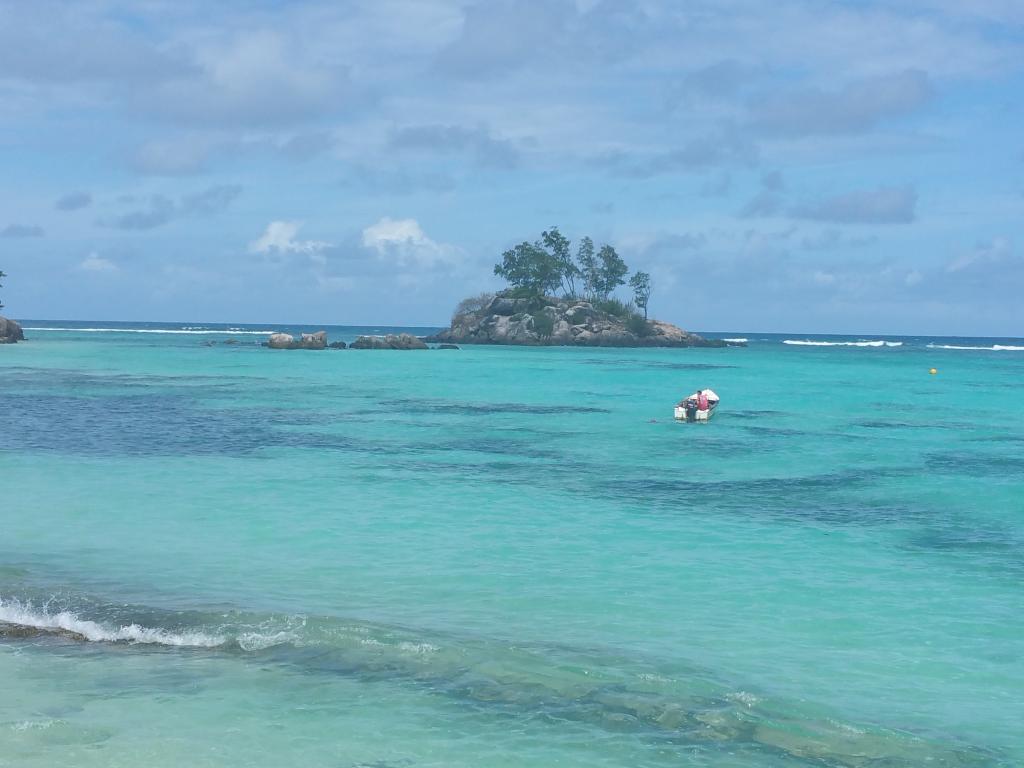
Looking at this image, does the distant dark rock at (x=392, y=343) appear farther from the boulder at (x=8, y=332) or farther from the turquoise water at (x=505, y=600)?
the turquoise water at (x=505, y=600)

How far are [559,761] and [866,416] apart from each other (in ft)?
149

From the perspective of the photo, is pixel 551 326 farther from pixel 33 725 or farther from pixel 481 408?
pixel 33 725

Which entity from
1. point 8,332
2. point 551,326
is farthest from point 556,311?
point 8,332

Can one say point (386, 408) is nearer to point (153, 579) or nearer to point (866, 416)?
point (866, 416)

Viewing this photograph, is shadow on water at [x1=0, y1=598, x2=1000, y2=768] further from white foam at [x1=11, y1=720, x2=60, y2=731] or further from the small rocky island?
the small rocky island

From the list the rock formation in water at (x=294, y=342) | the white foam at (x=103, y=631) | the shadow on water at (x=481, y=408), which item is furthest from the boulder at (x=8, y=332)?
the white foam at (x=103, y=631)

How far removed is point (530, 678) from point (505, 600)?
3686 mm

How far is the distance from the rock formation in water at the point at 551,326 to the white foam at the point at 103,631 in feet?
462

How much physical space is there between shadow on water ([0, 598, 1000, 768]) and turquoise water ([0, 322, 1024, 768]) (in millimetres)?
52

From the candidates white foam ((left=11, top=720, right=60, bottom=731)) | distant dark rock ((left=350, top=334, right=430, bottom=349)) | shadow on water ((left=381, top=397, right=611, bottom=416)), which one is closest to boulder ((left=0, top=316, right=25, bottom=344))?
distant dark rock ((left=350, top=334, right=430, bottom=349))

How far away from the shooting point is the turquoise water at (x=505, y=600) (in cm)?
1109

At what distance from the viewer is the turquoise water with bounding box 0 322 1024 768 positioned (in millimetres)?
11094

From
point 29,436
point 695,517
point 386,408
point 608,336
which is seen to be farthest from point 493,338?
point 695,517

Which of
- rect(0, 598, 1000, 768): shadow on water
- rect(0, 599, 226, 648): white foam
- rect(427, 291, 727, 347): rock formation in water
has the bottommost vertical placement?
rect(0, 598, 1000, 768): shadow on water
